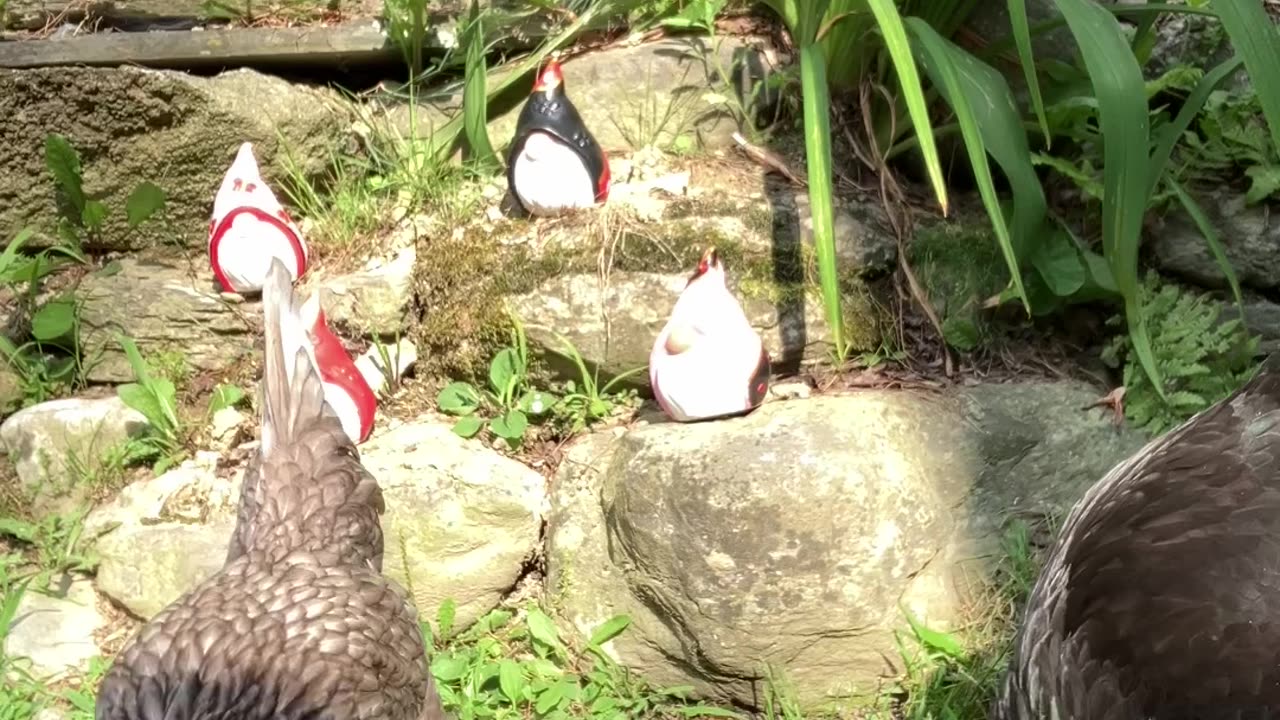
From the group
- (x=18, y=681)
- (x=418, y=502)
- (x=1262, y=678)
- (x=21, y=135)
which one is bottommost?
(x=18, y=681)

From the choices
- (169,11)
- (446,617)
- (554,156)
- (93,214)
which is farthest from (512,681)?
(169,11)

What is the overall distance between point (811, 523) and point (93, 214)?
2159 mm

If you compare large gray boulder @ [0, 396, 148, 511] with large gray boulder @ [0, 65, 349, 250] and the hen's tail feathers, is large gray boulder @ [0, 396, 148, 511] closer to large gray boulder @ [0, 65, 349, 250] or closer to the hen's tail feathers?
large gray boulder @ [0, 65, 349, 250]

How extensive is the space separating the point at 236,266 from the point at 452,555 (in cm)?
97

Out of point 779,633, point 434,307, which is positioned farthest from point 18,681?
point 779,633

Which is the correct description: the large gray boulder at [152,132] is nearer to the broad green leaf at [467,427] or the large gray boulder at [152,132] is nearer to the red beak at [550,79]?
the red beak at [550,79]

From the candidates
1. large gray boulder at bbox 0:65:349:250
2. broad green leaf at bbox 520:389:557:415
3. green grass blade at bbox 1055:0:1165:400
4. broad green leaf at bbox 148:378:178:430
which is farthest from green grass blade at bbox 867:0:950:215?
broad green leaf at bbox 148:378:178:430

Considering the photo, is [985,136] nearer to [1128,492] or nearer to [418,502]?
[1128,492]

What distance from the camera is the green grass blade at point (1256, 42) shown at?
2.05 meters

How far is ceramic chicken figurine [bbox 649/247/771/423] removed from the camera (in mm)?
2531

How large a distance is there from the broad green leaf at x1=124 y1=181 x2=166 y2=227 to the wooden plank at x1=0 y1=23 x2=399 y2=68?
366 millimetres

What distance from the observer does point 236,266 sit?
3.03 metres

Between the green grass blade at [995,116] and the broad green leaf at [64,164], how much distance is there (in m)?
2.21

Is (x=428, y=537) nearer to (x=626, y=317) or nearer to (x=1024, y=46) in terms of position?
(x=626, y=317)
